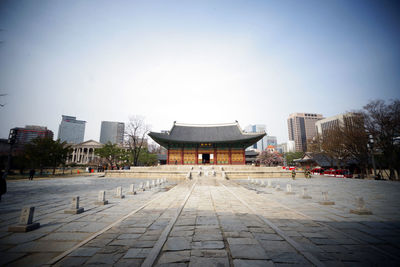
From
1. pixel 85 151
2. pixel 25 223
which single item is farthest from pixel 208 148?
pixel 85 151

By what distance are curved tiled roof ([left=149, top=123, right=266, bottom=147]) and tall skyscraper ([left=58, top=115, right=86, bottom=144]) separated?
146 m

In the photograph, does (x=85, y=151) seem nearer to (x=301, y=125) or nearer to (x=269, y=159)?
(x=269, y=159)

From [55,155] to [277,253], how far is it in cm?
3191

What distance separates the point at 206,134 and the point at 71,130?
15905cm

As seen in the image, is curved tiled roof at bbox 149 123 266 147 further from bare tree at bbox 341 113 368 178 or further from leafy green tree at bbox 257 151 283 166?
leafy green tree at bbox 257 151 283 166

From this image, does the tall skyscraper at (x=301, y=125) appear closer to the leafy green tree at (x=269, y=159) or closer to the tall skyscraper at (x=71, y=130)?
the leafy green tree at (x=269, y=159)

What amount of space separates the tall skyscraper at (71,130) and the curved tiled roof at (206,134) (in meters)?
146

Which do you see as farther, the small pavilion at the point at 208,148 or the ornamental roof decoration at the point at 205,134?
the small pavilion at the point at 208,148

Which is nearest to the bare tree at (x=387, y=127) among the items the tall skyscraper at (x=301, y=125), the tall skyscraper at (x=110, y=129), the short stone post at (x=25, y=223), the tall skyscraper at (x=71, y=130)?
the short stone post at (x=25, y=223)

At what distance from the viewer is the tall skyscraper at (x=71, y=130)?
140 metres

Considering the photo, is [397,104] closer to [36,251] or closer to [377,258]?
[377,258]

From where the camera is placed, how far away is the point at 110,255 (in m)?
2.66

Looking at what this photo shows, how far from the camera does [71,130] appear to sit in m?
143

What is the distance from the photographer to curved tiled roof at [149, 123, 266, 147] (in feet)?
92.7
